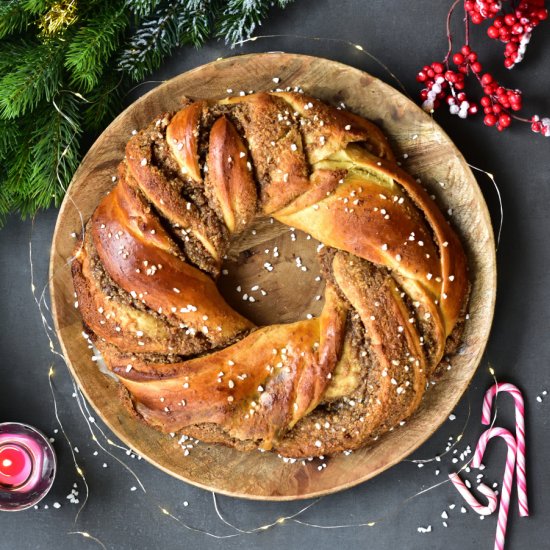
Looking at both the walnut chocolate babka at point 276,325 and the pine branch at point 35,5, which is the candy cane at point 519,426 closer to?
the walnut chocolate babka at point 276,325

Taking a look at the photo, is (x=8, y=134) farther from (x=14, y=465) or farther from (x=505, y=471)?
(x=505, y=471)

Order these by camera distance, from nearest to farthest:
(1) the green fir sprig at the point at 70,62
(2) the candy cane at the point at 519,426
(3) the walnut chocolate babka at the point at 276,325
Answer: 1. (3) the walnut chocolate babka at the point at 276,325
2. (1) the green fir sprig at the point at 70,62
3. (2) the candy cane at the point at 519,426

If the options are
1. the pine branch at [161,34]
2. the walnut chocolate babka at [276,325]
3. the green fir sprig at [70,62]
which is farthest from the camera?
the pine branch at [161,34]

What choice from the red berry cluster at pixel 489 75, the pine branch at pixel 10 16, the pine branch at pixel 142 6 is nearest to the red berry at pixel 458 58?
the red berry cluster at pixel 489 75

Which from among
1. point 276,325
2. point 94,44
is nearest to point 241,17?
point 94,44

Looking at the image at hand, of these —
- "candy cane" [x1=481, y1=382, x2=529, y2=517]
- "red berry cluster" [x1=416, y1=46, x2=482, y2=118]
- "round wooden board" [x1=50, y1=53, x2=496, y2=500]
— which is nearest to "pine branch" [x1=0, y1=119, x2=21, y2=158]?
"round wooden board" [x1=50, y1=53, x2=496, y2=500]

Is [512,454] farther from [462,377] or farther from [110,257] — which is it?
[110,257]

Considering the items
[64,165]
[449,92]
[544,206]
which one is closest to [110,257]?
[64,165]
